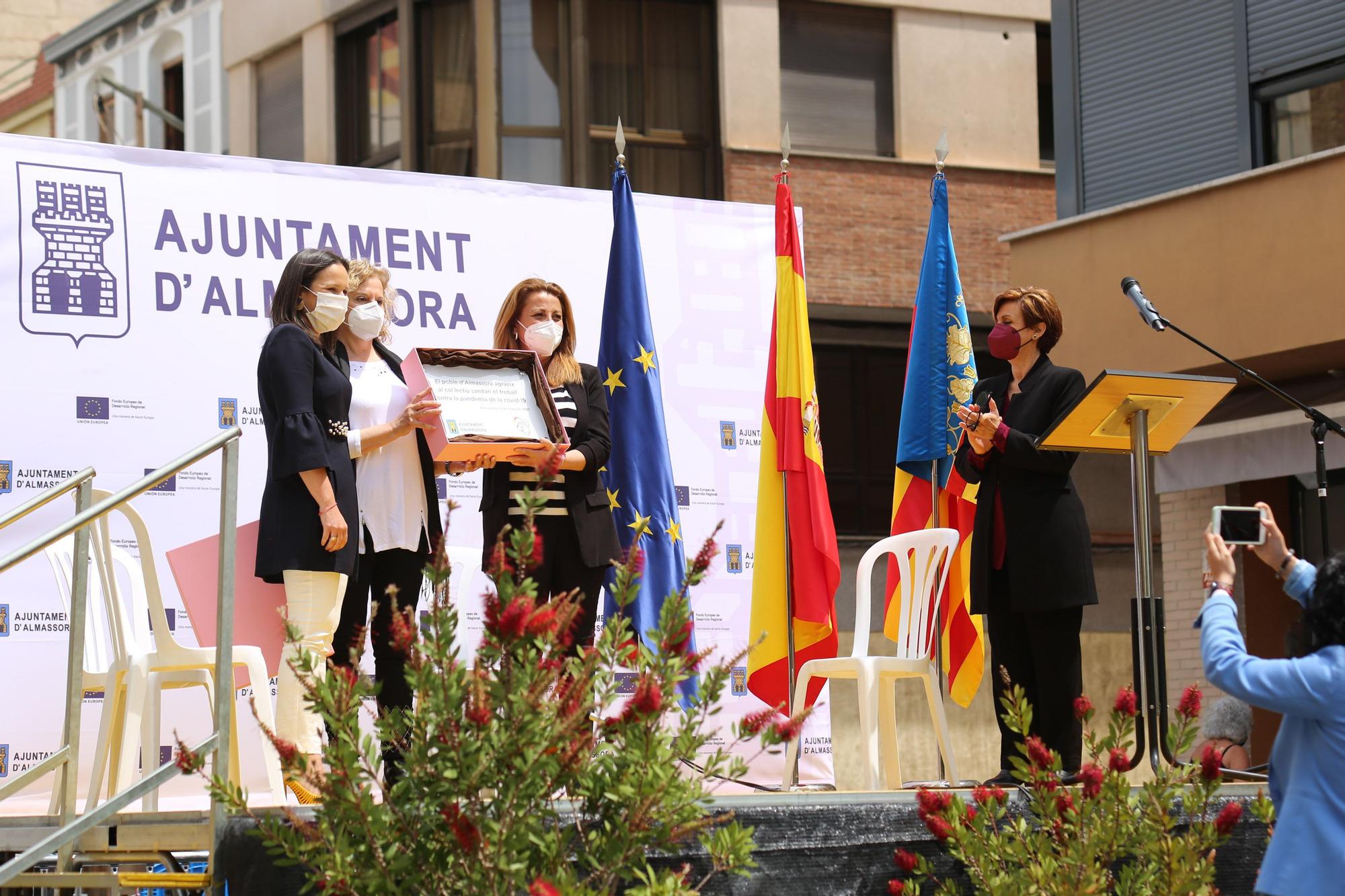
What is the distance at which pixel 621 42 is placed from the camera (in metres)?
16.3

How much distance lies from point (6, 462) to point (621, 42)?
32.3ft

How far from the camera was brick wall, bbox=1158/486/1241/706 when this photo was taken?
11.9 metres

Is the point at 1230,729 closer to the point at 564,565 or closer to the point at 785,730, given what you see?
the point at 564,565

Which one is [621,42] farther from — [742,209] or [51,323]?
[51,323]

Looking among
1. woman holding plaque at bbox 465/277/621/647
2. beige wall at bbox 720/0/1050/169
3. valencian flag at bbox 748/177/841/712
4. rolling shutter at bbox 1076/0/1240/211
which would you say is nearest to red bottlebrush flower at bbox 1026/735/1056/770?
woman holding plaque at bbox 465/277/621/647

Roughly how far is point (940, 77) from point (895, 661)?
11.7m

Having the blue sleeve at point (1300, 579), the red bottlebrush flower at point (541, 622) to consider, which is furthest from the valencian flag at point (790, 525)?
the red bottlebrush flower at point (541, 622)

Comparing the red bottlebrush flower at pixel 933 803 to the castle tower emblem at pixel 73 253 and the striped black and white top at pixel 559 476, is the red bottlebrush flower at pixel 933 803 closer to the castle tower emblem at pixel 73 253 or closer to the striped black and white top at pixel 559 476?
the striped black and white top at pixel 559 476

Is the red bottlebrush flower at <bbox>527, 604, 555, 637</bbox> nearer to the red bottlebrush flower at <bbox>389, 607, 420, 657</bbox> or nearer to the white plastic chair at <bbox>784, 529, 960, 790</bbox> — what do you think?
the red bottlebrush flower at <bbox>389, 607, 420, 657</bbox>

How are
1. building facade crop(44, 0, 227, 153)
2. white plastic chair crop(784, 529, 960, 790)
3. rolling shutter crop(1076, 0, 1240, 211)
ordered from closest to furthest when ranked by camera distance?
white plastic chair crop(784, 529, 960, 790), rolling shutter crop(1076, 0, 1240, 211), building facade crop(44, 0, 227, 153)

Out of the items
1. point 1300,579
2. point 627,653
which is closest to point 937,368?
point 1300,579

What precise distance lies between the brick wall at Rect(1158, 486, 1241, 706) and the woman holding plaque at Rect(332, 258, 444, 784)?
23.8 feet

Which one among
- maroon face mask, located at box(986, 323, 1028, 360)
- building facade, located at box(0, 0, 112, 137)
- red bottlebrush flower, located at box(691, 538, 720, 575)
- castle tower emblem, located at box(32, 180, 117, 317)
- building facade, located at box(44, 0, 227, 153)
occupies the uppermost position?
building facade, located at box(0, 0, 112, 137)

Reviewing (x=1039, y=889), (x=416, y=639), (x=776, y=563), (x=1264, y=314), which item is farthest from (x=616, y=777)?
(x=1264, y=314)
